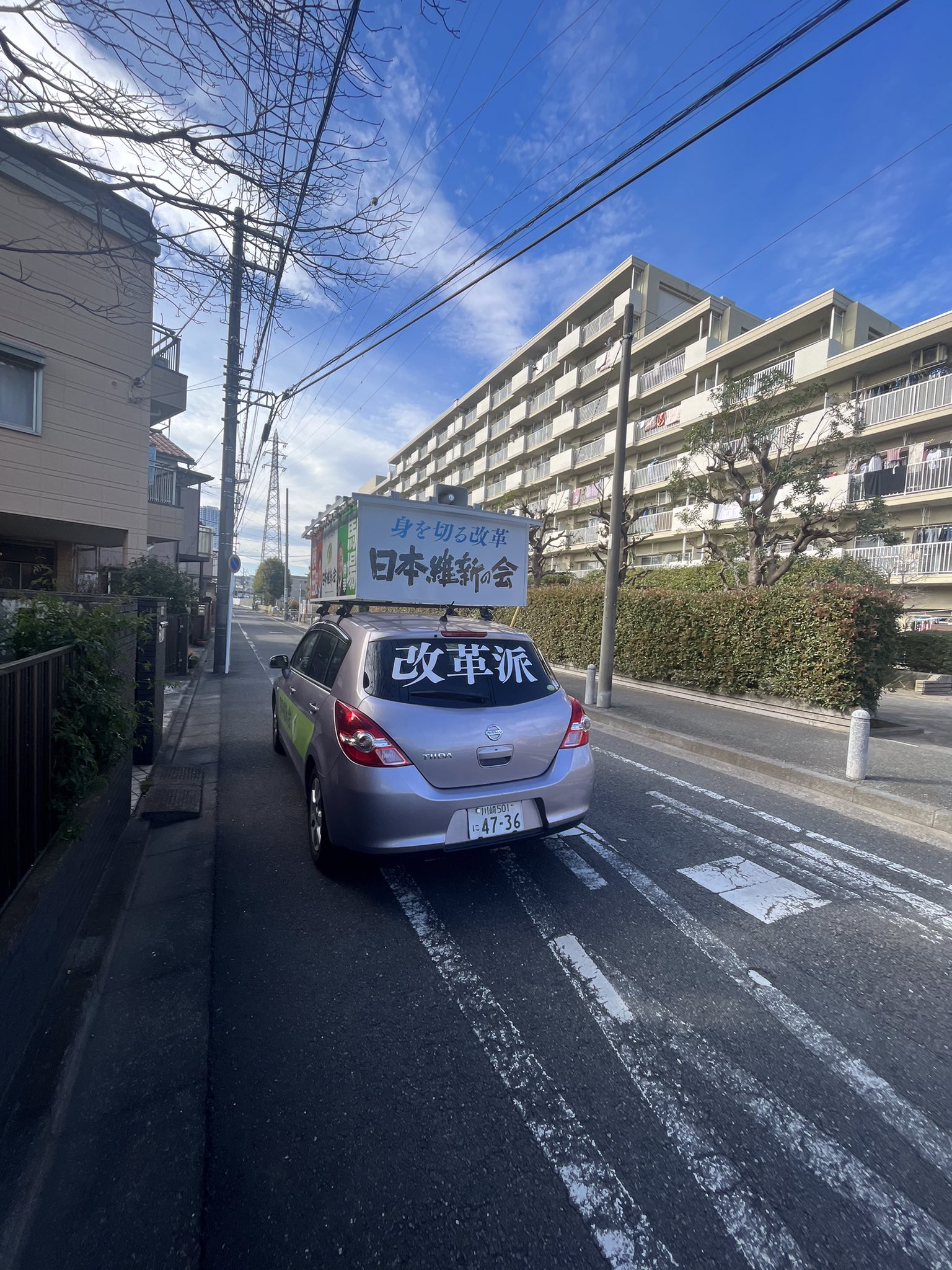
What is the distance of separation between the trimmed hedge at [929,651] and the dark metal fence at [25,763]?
18211mm

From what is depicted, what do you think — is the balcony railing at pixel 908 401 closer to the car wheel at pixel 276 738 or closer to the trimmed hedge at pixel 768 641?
the trimmed hedge at pixel 768 641

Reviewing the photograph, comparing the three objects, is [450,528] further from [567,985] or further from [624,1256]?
[624,1256]

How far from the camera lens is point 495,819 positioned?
3.27 m

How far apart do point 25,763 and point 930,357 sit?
23093mm

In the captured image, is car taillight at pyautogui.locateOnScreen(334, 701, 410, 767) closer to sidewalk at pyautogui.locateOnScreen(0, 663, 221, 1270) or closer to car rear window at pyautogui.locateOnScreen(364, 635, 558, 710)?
car rear window at pyautogui.locateOnScreen(364, 635, 558, 710)

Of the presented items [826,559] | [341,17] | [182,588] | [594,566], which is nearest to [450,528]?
[341,17]

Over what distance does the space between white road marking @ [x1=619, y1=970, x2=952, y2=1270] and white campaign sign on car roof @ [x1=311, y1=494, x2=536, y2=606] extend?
4018 millimetres

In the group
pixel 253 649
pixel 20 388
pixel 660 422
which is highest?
pixel 660 422

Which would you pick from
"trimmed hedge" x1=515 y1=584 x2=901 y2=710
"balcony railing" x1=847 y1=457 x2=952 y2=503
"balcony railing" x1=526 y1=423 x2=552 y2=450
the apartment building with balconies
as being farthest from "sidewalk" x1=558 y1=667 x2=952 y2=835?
"balcony railing" x1=526 y1=423 x2=552 y2=450

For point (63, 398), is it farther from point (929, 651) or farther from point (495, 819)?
point (929, 651)

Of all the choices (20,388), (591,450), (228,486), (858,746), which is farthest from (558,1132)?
(591,450)

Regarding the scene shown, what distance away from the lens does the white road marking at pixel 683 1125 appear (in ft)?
5.04

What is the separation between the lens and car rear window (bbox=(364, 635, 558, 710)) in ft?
11.0

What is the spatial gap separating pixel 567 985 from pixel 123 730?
9.14 feet
